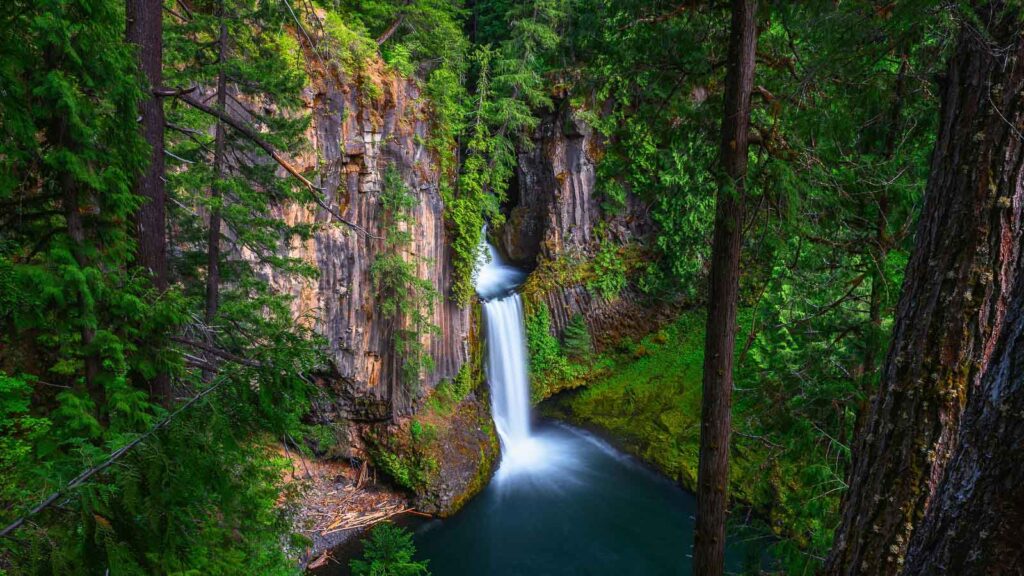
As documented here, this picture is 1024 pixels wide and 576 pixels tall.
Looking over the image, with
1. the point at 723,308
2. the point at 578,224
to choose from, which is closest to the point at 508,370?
the point at 578,224

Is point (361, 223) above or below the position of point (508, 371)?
above

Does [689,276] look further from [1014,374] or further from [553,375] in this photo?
[1014,374]

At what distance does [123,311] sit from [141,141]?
1111 mm

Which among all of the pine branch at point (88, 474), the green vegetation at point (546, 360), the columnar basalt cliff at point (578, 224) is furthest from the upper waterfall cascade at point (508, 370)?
the pine branch at point (88, 474)

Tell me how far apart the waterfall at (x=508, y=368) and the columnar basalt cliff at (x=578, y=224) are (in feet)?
4.87

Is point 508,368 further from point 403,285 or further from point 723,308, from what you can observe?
point 723,308

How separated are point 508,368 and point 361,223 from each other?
23.6 feet

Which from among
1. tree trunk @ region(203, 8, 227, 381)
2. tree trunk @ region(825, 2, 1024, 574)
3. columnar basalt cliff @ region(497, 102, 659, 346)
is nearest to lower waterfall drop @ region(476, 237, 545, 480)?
columnar basalt cliff @ region(497, 102, 659, 346)

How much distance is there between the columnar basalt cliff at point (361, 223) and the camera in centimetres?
1014

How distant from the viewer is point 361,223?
1107 cm

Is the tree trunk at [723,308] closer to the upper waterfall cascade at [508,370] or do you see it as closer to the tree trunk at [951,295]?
the tree trunk at [951,295]

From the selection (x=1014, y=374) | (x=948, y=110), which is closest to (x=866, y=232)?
(x=948, y=110)

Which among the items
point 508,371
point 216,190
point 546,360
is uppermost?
point 216,190

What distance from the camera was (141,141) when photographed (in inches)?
127
